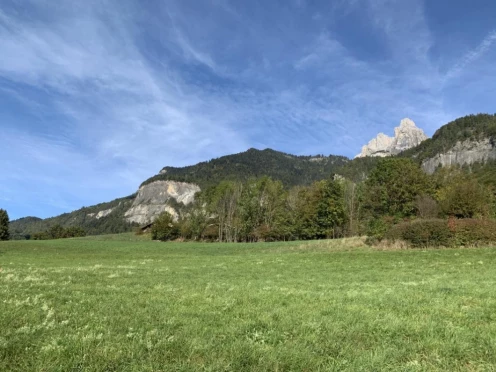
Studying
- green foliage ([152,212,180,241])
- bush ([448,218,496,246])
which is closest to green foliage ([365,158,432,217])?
bush ([448,218,496,246])

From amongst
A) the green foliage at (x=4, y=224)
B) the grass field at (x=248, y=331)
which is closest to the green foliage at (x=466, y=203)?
the grass field at (x=248, y=331)

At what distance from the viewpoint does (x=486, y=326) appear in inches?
314

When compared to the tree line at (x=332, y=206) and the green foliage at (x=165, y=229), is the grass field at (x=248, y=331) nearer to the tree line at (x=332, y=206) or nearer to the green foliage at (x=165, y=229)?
the tree line at (x=332, y=206)

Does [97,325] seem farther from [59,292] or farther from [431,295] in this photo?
[431,295]

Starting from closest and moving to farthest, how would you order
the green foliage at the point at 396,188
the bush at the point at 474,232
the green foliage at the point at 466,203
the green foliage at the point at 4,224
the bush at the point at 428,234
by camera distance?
the bush at the point at 474,232 < the bush at the point at 428,234 < the green foliage at the point at 466,203 < the green foliage at the point at 396,188 < the green foliage at the point at 4,224

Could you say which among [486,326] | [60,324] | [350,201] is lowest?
[486,326]

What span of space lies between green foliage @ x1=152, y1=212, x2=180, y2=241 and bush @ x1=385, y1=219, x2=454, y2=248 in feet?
276

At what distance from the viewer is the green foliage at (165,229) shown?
111438mm

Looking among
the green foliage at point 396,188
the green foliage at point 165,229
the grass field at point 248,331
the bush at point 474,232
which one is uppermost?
the green foliage at point 396,188

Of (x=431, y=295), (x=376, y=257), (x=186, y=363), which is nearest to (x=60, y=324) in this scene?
(x=186, y=363)

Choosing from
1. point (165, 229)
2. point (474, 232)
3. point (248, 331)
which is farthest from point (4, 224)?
point (248, 331)

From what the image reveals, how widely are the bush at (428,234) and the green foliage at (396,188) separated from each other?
34.0 metres

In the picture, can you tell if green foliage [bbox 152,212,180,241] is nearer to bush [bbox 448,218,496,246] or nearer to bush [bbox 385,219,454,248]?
bush [bbox 385,219,454,248]

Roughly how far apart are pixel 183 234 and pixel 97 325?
105 metres
